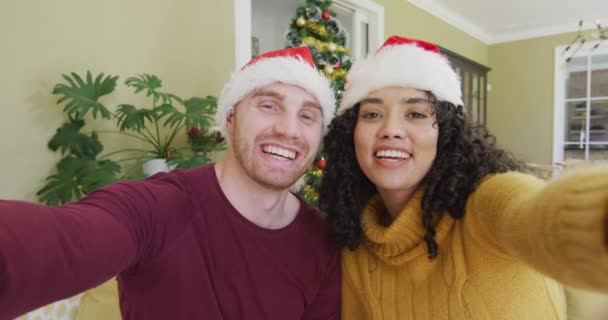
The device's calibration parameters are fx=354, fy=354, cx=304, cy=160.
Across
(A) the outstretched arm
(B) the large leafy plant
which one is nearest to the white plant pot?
(B) the large leafy plant

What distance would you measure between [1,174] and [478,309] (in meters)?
2.12

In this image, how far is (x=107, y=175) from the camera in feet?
5.58

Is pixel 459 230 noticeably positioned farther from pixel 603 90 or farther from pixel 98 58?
pixel 603 90

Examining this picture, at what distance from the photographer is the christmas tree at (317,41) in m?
2.66

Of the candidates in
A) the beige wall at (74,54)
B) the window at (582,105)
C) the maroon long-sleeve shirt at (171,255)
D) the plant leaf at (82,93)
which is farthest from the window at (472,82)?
the maroon long-sleeve shirt at (171,255)

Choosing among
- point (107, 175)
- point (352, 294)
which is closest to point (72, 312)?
point (107, 175)

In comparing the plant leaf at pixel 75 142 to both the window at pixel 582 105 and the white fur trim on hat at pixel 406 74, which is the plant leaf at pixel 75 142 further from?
the window at pixel 582 105

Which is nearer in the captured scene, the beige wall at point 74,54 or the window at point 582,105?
the beige wall at point 74,54

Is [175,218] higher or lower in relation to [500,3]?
lower

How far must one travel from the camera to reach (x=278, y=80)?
116 centimetres

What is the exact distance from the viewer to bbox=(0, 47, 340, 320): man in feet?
1.86

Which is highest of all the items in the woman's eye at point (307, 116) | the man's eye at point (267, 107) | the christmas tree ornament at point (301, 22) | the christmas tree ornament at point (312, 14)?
the christmas tree ornament at point (312, 14)

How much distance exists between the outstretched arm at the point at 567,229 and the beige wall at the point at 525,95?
6.54 meters

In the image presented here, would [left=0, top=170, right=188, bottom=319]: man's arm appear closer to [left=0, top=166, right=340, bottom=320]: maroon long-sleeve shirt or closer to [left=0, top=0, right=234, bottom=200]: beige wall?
[left=0, top=166, right=340, bottom=320]: maroon long-sleeve shirt
